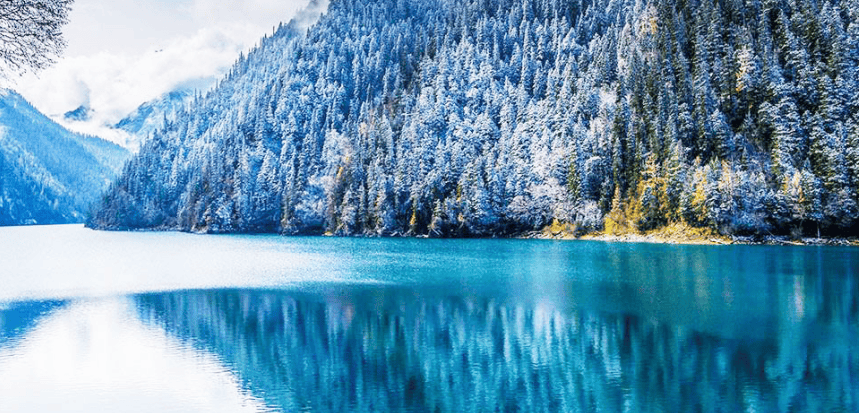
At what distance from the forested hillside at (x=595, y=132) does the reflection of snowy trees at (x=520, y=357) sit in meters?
78.4

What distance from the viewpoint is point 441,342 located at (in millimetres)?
32812

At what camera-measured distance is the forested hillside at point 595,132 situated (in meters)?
112

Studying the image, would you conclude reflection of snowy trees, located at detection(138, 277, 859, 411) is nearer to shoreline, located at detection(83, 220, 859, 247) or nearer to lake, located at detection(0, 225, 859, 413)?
lake, located at detection(0, 225, 859, 413)

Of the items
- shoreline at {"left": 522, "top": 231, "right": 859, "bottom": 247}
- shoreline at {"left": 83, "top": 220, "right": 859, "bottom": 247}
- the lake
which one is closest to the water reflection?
the lake

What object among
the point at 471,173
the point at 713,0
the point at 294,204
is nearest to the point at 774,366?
the point at 471,173

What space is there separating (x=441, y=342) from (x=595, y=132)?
11611 centimetres

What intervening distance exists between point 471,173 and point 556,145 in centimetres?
2146

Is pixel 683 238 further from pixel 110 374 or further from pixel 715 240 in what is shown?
pixel 110 374

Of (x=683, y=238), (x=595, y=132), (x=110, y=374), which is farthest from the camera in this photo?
(x=595, y=132)

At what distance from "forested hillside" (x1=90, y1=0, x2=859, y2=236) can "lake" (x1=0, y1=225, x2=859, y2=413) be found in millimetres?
55123

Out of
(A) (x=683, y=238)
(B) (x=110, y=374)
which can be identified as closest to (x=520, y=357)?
(B) (x=110, y=374)

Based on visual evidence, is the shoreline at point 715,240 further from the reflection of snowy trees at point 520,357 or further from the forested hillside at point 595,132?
the reflection of snowy trees at point 520,357

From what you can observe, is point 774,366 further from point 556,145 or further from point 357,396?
point 556,145

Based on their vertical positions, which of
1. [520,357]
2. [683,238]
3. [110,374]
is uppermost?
[683,238]
